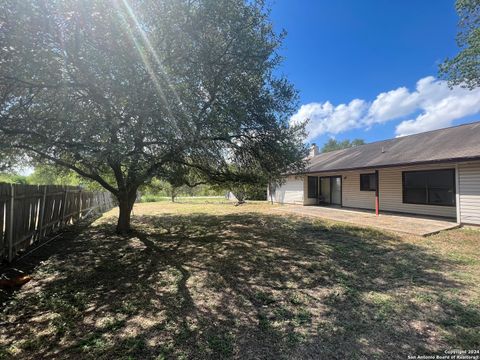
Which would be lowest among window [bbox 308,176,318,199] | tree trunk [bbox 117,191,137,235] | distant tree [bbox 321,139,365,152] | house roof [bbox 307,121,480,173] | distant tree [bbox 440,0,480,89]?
tree trunk [bbox 117,191,137,235]

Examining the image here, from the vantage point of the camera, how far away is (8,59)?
4.17 m

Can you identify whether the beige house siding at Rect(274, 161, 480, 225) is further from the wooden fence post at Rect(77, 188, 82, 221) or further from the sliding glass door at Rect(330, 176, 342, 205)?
the wooden fence post at Rect(77, 188, 82, 221)

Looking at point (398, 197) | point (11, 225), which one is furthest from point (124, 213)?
point (398, 197)

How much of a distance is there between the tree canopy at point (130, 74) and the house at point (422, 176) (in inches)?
192

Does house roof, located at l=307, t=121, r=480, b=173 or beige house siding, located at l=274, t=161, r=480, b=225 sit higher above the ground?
house roof, located at l=307, t=121, r=480, b=173

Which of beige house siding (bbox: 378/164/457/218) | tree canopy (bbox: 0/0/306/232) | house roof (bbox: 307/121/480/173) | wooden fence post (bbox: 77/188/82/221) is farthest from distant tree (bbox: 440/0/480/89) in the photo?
wooden fence post (bbox: 77/188/82/221)

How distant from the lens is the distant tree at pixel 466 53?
10.9 meters

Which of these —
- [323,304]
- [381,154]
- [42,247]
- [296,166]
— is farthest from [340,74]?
[42,247]

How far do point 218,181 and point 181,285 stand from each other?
226 inches

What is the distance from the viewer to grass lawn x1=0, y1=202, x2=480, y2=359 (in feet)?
8.38

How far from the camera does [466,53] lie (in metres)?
11.5

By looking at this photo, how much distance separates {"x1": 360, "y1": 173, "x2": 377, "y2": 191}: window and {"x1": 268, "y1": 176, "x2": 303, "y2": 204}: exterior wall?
13.2 feet

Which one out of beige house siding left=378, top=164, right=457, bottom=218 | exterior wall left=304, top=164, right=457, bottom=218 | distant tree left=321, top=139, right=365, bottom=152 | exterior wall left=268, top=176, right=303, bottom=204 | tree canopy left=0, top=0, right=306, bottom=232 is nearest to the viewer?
tree canopy left=0, top=0, right=306, bottom=232

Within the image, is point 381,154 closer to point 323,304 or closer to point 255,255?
point 255,255
